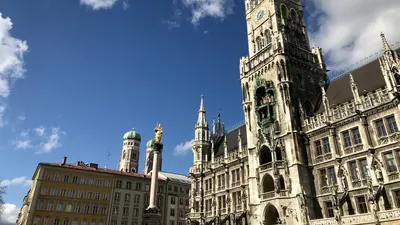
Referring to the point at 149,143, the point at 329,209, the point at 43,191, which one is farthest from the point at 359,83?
the point at 149,143

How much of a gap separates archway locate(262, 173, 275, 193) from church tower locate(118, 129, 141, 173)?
329 ft

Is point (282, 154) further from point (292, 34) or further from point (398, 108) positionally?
point (292, 34)

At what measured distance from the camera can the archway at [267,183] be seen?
39344 millimetres

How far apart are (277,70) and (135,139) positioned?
111m

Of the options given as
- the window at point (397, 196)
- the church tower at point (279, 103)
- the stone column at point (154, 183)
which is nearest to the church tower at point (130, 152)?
the stone column at point (154, 183)

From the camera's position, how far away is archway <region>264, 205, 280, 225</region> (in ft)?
122

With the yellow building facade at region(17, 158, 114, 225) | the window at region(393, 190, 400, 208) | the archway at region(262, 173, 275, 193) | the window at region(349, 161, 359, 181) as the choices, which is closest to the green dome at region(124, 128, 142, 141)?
the yellow building facade at region(17, 158, 114, 225)

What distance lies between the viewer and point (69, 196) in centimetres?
6469

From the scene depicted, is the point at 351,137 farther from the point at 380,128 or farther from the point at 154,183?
the point at 154,183

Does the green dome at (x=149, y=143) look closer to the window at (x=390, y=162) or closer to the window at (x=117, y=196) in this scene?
the window at (x=117, y=196)

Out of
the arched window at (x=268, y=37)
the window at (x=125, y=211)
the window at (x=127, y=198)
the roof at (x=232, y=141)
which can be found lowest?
the window at (x=125, y=211)

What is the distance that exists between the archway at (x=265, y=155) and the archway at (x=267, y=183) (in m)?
2.38

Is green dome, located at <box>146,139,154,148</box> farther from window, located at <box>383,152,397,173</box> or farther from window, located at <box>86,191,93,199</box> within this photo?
window, located at <box>383,152,397,173</box>

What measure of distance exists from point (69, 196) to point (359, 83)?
6003 centimetres
